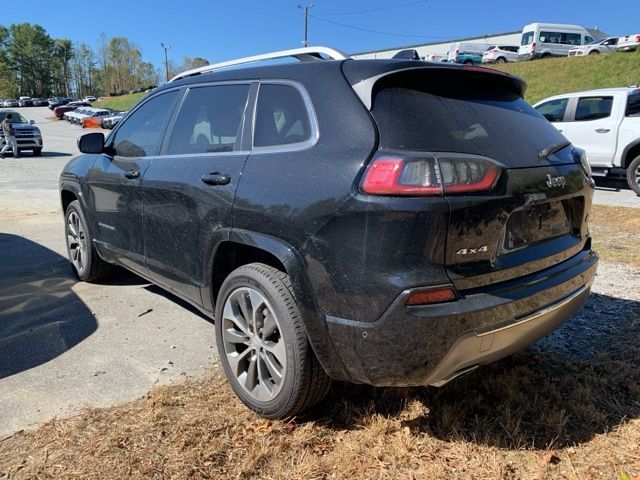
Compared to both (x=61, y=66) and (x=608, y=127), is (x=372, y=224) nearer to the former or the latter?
(x=608, y=127)

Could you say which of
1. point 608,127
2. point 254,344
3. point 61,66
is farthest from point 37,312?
point 61,66

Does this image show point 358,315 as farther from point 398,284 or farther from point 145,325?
point 145,325

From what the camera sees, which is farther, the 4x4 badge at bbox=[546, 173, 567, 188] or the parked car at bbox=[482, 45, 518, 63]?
the parked car at bbox=[482, 45, 518, 63]

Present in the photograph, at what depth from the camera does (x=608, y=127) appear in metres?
10.3

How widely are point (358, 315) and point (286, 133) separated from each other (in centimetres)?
104

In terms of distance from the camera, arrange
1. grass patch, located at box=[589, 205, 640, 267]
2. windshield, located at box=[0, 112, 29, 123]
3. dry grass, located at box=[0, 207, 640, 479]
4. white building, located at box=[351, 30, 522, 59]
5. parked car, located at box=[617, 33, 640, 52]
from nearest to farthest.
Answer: dry grass, located at box=[0, 207, 640, 479]
grass patch, located at box=[589, 205, 640, 267]
windshield, located at box=[0, 112, 29, 123]
parked car, located at box=[617, 33, 640, 52]
white building, located at box=[351, 30, 522, 59]

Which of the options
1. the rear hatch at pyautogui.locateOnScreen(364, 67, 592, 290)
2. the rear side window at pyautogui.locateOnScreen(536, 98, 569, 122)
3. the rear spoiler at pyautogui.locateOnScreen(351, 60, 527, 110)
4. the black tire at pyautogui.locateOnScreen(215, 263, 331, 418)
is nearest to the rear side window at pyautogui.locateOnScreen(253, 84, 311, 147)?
the rear spoiler at pyautogui.locateOnScreen(351, 60, 527, 110)

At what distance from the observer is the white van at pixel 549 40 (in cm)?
3756

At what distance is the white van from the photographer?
37.6 m

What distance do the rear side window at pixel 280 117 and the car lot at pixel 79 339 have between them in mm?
1611

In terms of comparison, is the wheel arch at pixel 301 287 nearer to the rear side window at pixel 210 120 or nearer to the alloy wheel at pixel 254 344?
the alloy wheel at pixel 254 344

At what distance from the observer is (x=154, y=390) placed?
3.02 metres

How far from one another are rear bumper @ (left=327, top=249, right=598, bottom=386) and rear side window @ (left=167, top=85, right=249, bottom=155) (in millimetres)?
1356

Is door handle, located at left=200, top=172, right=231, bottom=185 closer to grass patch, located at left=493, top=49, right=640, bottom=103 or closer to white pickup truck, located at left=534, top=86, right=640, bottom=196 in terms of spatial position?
white pickup truck, located at left=534, top=86, right=640, bottom=196
